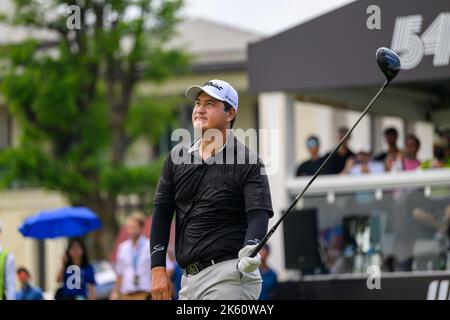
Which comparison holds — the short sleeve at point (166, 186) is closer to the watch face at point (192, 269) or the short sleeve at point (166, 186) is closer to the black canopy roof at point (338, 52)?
the watch face at point (192, 269)

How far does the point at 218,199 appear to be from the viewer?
338 inches

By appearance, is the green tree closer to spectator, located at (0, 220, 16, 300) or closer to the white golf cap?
spectator, located at (0, 220, 16, 300)

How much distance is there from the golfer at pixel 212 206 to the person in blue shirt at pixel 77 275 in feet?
24.3

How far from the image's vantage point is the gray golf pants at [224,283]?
27.6ft

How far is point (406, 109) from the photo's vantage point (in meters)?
19.4

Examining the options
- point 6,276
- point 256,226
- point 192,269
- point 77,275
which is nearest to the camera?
point 256,226

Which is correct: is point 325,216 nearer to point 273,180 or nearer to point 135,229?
point 273,180

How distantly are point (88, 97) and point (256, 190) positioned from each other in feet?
84.3

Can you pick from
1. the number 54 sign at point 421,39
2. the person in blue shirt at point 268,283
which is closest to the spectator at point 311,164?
the person in blue shirt at point 268,283

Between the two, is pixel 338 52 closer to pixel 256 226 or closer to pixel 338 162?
pixel 338 162

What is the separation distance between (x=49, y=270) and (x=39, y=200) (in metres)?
3.17

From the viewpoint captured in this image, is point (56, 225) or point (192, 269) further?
point (56, 225)

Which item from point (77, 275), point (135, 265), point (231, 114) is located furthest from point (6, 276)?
point (231, 114)

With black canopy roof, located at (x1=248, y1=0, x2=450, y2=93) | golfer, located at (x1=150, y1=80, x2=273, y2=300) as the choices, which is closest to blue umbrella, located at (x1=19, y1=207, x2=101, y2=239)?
black canopy roof, located at (x1=248, y1=0, x2=450, y2=93)
